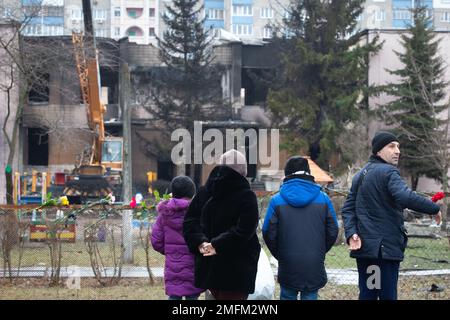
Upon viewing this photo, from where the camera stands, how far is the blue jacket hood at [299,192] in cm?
570

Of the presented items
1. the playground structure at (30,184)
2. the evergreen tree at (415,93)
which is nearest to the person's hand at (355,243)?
the playground structure at (30,184)

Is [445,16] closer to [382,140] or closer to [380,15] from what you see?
[380,15]

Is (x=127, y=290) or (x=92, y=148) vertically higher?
(x=92, y=148)

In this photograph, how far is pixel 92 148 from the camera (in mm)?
30422

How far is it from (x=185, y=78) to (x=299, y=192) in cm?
3373

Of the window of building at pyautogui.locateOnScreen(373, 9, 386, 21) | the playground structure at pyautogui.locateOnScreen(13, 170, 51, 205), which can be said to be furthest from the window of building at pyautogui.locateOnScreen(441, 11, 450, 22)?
the playground structure at pyautogui.locateOnScreen(13, 170, 51, 205)

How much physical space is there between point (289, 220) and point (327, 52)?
32.4 meters

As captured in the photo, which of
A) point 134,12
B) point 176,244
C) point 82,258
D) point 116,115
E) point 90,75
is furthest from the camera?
point 134,12

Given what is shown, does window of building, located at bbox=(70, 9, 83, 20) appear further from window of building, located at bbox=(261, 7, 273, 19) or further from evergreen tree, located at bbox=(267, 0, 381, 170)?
evergreen tree, located at bbox=(267, 0, 381, 170)

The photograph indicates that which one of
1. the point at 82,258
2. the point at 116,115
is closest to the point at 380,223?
the point at 82,258

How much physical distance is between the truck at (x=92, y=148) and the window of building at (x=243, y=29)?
142 feet

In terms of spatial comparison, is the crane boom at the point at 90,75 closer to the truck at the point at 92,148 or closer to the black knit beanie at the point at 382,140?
the truck at the point at 92,148

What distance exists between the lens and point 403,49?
37.2 m
